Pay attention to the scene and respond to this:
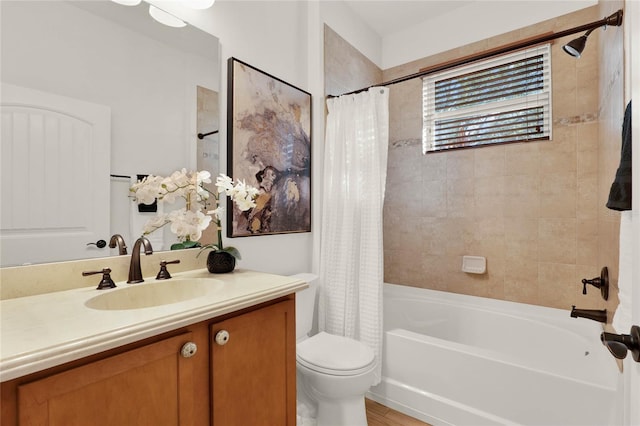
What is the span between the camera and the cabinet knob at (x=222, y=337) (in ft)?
3.05

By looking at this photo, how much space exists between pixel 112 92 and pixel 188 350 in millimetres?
1042

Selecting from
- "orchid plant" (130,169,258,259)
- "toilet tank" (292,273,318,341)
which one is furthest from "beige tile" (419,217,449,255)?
"orchid plant" (130,169,258,259)

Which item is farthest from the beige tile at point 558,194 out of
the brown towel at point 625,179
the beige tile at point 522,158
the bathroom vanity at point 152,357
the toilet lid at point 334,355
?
the bathroom vanity at point 152,357

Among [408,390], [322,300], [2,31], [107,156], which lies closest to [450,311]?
[408,390]

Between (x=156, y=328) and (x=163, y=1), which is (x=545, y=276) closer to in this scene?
(x=156, y=328)

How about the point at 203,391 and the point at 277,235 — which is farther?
the point at 277,235

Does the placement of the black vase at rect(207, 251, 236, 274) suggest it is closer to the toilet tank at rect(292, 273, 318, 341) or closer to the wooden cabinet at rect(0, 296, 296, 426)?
the wooden cabinet at rect(0, 296, 296, 426)

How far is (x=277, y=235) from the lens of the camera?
1.99m

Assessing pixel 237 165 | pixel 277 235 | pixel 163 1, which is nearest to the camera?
pixel 163 1

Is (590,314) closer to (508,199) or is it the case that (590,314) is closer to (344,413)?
(344,413)

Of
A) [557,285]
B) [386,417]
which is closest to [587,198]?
[557,285]

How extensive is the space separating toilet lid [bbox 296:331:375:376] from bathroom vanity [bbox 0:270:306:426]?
358 mm

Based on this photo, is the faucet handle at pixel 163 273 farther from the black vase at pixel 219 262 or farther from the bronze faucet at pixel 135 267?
the black vase at pixel 219 262

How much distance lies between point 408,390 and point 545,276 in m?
1.32
